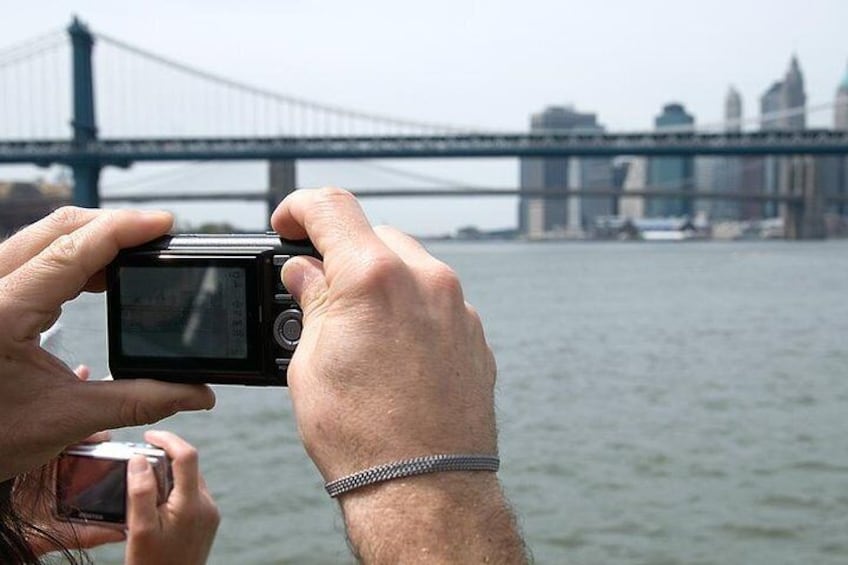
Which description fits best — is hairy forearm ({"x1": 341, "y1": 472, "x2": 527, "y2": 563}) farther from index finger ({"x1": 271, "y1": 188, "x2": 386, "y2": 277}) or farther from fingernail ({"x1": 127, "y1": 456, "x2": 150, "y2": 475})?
fingernail ({"x1": 127, "y1": 456, "x2": 150, "y2": 475})

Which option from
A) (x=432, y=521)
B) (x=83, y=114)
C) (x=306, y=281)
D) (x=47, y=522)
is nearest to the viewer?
(x=432, y=521)

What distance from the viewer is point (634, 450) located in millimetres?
6496

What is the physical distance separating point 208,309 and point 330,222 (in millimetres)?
→ 157

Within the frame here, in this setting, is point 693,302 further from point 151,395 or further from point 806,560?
point 151,395

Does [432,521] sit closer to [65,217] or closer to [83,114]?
[65,217]

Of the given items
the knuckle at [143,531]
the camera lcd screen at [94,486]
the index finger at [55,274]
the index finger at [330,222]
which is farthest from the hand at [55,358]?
the camera lcd screen at [94,486]

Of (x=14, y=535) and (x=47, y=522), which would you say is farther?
(x=47, y=522)

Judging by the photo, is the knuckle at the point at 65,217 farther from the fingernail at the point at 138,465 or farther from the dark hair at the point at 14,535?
the fingernail at the point at 138,465

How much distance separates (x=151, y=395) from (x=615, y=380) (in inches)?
351

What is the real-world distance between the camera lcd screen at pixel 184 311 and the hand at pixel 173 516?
1.32 ft

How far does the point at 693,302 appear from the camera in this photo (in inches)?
721

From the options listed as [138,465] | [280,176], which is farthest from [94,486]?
[280,176]

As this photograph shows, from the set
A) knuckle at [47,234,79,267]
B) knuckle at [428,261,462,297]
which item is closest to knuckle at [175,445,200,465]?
knuckle at [47,234,79,267]

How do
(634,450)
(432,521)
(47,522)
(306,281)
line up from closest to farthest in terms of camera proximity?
(432,521)
(306,281)
(47,522)
(634,450)
